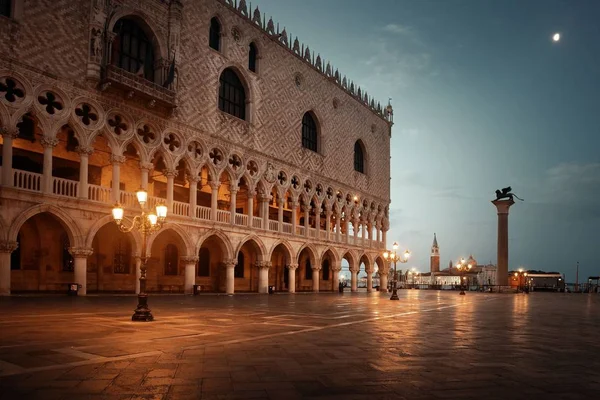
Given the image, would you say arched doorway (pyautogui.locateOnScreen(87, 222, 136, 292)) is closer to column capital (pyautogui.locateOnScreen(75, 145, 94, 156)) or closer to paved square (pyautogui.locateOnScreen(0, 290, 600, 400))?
column capital (pyautogui.locateOnScreen(75, 145, 94, 156))

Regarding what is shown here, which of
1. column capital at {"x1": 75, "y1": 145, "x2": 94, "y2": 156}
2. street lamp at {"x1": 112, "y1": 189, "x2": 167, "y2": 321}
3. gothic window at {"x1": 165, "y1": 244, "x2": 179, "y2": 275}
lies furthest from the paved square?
gothic window at {"x1": 165, "y1": 244, "x2": 179, "y2": 275}

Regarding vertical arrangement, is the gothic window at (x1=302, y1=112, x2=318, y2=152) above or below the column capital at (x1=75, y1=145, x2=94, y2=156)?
above

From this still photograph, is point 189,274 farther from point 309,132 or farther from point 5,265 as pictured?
point 309,132

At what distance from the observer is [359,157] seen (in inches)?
1747

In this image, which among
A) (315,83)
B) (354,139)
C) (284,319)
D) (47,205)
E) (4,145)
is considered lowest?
(284,319)

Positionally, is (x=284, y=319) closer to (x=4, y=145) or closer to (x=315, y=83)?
(x=4, y=145)

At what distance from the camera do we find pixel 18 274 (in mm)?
Answer: 21953

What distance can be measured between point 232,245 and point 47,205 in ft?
36.5

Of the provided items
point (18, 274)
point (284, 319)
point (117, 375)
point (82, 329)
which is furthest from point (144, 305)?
point (18, 274)

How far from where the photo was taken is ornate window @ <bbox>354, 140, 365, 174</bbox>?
4378 centimetres

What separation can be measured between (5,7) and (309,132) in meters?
22.0

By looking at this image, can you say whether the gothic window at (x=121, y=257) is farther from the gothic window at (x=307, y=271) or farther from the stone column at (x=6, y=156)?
the gothic window at (x=307, y=271)

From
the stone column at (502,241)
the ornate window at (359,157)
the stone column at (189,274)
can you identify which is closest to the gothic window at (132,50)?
the stone column at (189,274)

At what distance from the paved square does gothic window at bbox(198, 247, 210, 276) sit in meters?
19.7
